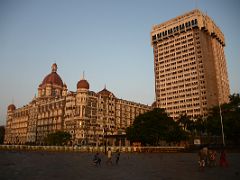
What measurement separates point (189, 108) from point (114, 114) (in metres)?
36.6

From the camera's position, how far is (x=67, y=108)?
12231 centimetres

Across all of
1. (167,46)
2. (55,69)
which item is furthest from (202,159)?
(55,69)

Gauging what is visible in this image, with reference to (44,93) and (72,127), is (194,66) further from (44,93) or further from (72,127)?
(44,93)

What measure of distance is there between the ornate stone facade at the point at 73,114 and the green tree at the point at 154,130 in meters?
27.1

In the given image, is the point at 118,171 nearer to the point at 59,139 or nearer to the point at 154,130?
the point at 154,130

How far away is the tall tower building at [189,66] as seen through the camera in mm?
123750

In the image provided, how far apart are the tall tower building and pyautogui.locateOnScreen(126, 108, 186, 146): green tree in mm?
55052

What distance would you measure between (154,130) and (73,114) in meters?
57.8

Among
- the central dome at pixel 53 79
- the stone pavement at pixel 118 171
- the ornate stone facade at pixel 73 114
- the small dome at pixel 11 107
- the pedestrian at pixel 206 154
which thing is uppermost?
the central dome at pixel 53 79

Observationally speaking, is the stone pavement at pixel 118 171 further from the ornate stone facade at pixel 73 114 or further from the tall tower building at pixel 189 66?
the tall tower building at pixel 189 66

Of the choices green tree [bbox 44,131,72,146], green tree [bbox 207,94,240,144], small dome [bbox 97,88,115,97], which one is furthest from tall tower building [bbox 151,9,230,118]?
green tree [bbox 44,131,72,146]

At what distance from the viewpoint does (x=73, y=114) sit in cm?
11662

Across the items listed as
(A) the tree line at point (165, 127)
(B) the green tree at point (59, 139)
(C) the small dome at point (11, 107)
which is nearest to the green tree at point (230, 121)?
(A) the tree line at point (165, 127)

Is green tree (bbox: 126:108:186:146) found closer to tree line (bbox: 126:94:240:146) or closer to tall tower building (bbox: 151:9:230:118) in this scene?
tree line (bbox: 126:94:240:146)
